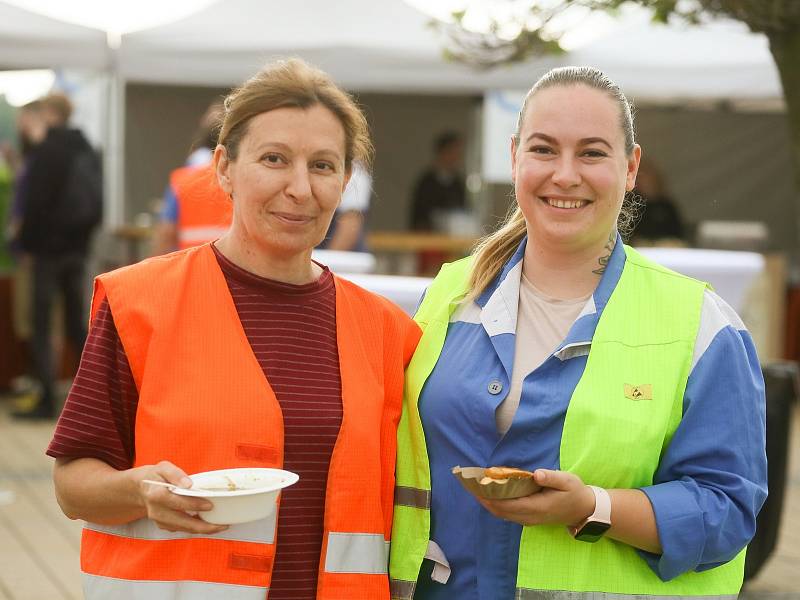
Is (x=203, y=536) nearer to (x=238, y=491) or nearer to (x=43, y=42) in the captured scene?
(x=238, y=491)

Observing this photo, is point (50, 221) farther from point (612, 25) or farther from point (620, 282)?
point (620, 282)

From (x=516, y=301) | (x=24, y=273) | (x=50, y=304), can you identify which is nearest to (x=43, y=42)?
(x=50, y=304)

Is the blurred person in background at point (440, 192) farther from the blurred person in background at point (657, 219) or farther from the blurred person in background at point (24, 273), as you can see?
the blurred person in background at point (24, 273)

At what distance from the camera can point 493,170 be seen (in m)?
10.1

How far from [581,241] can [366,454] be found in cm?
62

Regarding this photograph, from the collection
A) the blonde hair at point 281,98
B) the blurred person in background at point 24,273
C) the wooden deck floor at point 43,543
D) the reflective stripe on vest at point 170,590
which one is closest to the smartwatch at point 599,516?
the reflective stripe on vest at point 170,590

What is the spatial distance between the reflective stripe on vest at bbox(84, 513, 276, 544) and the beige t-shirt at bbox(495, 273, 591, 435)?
1.66 ft

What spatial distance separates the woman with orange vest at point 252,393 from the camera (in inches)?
89.3

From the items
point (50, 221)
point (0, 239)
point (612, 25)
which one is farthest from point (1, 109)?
point (612, 25)

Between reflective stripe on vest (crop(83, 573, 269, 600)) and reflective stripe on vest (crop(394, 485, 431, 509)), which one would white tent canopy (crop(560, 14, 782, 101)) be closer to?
reflective stripe on vest (crop(394, 485, 431, 509))

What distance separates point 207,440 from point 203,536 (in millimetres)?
179

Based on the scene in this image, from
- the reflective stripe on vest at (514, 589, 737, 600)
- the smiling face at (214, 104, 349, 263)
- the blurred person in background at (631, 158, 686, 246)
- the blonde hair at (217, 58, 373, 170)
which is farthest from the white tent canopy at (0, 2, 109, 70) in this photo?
the reflective stripe on vest at (514, 589, 737, 600)

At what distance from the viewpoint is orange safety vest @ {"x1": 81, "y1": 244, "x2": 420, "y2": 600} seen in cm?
227

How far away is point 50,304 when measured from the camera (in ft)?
29.9
